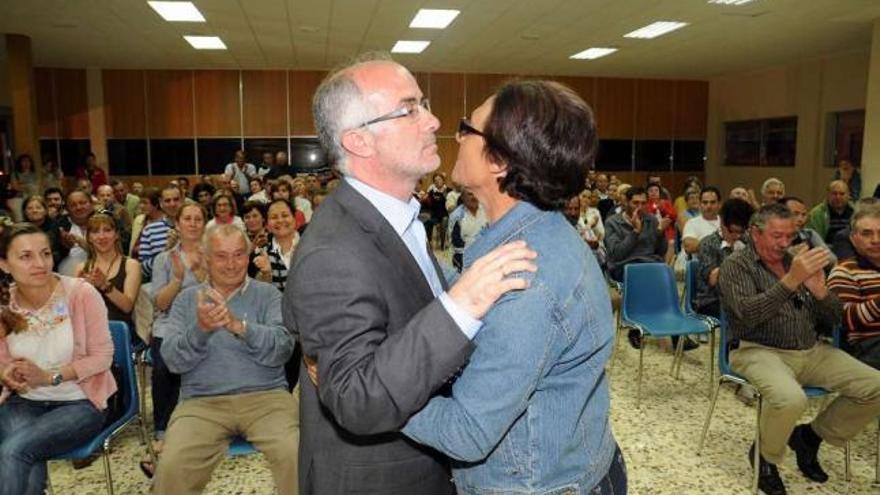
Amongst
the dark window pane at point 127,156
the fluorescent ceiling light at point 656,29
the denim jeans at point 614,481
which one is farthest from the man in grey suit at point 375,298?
the dark window pane at point 127,156

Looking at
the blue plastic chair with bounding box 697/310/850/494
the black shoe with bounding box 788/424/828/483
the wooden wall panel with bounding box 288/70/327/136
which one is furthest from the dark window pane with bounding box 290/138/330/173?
the black shoe with bounding box 788/424/828/483

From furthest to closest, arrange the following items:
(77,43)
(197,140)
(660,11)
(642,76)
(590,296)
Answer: (642,76) < (197,140) < (77,43) < (660,11) < (590,296)

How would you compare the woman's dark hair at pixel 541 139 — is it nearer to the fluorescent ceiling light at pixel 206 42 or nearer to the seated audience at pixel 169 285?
the seated audience at pixel 169 285

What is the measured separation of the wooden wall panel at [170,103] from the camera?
508 inches

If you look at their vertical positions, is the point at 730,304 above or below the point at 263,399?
above

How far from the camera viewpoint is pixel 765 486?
2850 mm

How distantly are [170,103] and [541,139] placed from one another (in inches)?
535

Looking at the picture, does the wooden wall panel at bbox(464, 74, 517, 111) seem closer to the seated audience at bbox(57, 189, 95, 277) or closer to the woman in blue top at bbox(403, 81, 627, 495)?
the seated audience at bbox(57, 189, 95, 277)

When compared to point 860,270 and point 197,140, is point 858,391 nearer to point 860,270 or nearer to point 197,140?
point 860,270

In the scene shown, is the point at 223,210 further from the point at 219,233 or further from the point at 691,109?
the point at 691,109

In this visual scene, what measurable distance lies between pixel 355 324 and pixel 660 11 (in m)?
8.07

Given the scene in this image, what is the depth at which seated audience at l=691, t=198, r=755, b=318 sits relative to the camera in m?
4.09

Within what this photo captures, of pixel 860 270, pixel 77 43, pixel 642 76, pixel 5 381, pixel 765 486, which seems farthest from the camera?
pixel 642 76

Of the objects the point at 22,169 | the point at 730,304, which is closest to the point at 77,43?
the point at 22,169
